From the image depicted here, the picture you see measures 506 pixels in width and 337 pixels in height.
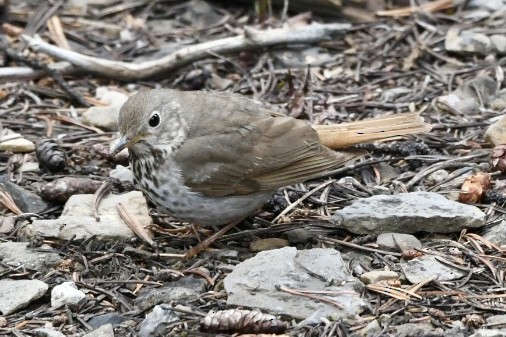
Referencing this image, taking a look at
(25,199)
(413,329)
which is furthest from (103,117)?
(413,329)

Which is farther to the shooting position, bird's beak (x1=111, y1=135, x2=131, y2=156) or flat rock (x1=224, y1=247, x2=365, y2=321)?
bird's beak (x1=111, y1=135, x2=131, y2=156)

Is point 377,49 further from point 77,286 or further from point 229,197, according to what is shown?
point 77,286

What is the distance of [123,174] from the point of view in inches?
245

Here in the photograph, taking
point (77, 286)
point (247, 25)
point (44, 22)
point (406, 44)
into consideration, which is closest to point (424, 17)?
point (406, 44)

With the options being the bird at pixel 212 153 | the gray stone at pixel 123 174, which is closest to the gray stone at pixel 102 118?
the gray stone at pixel 123 174

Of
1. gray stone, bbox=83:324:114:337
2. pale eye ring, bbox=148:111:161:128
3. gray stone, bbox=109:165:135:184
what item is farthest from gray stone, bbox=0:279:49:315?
gray stone, bbox=109:165:135:184

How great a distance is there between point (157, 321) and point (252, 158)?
1442mm

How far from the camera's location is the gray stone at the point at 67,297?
4.70 metres

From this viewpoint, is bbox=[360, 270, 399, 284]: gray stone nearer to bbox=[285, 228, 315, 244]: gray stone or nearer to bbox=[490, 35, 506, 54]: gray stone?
bbox=[285, 228, 315, 244]: gray stone

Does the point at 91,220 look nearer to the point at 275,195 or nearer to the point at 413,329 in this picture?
the point at 275,195

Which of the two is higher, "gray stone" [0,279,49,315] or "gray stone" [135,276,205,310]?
"gray stone" [0,279,49,315]

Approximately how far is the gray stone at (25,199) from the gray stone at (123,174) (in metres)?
0.58

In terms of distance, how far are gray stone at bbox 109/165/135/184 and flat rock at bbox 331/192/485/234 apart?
1.56 metres

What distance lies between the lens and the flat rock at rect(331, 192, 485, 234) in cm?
522
